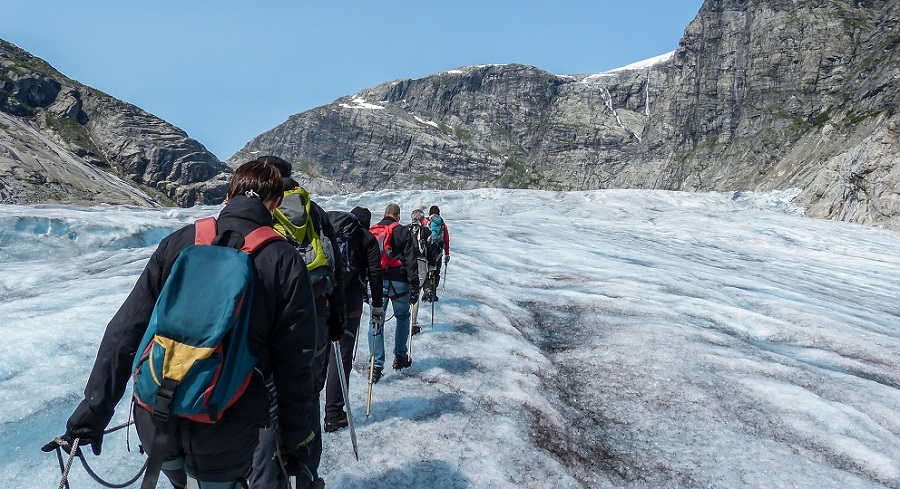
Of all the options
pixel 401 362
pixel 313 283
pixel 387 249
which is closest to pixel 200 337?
pixel 313 283

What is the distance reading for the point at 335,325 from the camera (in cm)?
454

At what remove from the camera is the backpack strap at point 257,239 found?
2693 millimetres

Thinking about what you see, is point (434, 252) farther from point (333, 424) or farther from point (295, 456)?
point (295, 456)

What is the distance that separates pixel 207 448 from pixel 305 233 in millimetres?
1749

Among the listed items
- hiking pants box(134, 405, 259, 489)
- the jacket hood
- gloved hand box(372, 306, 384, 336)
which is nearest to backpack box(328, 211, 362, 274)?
the jacket hood

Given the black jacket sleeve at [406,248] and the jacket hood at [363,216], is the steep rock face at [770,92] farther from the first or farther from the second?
the jacket hood at [363,216]

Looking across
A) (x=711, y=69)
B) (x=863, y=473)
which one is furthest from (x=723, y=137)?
(x=863, y=473)

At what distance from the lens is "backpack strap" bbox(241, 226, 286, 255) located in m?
2.69

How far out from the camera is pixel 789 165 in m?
88.4

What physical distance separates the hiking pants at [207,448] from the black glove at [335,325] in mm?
1720

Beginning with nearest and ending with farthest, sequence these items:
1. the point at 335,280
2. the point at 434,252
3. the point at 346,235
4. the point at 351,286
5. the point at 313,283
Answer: the point at 313,283 → the point at 335,280 → the point at 346,235 → the point at 351,286 → the point at 434,252

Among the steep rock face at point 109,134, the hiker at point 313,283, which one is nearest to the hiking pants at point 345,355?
the hiker at point 313,283

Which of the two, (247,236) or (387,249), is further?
(387,249)

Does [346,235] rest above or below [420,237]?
above
